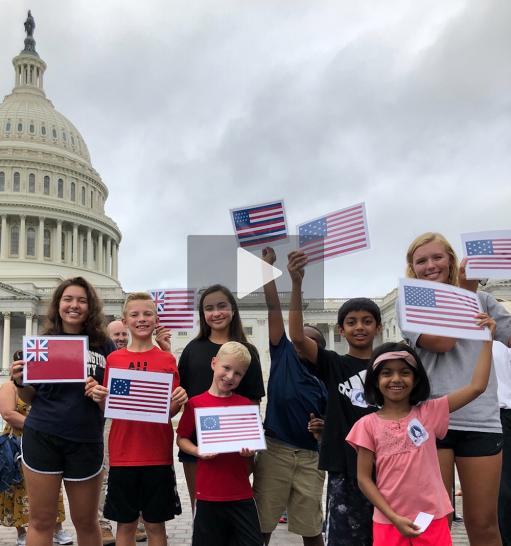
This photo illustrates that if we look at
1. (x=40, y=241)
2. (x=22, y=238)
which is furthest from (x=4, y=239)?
(x=40, y=241)

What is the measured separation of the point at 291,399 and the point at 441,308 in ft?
5.29

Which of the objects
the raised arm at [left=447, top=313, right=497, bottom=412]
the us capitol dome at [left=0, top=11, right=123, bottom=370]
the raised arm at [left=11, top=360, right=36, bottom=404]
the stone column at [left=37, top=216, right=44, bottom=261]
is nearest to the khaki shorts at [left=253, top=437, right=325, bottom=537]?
the raised arm at [left=447, top=313, right=497, bottom=412]

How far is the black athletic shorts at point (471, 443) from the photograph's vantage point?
12.9 ft

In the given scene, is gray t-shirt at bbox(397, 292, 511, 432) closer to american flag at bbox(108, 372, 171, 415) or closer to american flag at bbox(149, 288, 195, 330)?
american flag at bbox(108, 372, 171, 415)

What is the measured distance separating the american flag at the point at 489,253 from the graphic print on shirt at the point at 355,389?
106 centimetres

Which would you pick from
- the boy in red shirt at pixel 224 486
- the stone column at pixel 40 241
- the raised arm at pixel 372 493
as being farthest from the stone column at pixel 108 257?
the raised arm at pixel 372 493

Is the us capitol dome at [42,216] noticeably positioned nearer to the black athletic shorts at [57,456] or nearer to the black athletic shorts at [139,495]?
the black athletic shorts at [57,456]

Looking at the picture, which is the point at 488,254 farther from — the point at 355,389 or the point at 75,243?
the point at 75,243

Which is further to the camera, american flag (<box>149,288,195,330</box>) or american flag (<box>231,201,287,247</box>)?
american flag (<box>149,288,195,330</box>)

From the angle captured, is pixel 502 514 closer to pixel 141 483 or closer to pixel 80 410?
pixel 141 483

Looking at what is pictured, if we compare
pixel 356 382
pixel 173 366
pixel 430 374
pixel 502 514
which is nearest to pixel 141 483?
pixel 173 366

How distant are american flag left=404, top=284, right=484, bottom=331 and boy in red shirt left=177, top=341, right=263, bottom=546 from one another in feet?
4.01

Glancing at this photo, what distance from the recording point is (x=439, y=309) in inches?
156

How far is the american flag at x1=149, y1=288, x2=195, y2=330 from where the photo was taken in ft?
21.0
